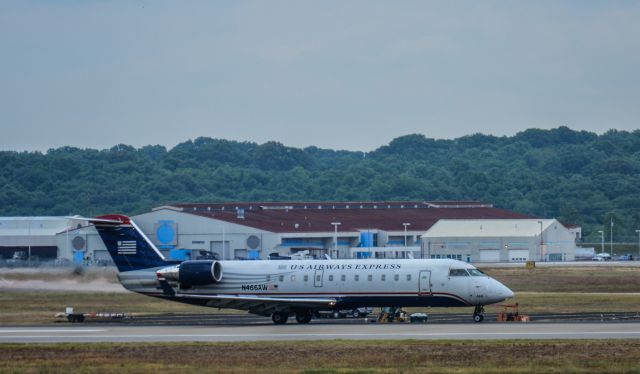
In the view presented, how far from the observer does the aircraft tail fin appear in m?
58.2

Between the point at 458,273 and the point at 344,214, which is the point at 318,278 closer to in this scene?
the point at 458,273

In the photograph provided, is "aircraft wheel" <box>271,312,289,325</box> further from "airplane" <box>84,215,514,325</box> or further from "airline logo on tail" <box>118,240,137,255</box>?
"airline logo on tail" <box>118,240,137,255</box>

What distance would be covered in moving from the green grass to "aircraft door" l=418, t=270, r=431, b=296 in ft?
35.3

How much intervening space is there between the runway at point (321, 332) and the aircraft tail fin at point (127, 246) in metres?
4.30

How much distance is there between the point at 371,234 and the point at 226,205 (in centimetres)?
2665

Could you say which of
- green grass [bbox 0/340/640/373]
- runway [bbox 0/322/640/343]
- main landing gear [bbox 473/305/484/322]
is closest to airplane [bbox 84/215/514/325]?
main landing gear [bbox 473/305/484/322]

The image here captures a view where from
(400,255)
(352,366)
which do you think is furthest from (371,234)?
(352,366)

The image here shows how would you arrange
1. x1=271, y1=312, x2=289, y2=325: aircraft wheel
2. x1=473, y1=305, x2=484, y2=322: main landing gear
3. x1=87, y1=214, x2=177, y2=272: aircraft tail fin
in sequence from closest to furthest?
x1=473, y1=305, x2=484, y2=322: main landing gear, x1=271, y1=312, x2=289, y2=325: aircraft wheel, x1=87, y1=214, x2=177, y2=272: aircraft tail fin

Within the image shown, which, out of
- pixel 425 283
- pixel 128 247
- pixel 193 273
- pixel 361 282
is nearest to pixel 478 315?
pixel 425 283

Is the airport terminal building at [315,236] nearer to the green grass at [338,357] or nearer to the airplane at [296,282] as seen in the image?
the airplane at [296,282]

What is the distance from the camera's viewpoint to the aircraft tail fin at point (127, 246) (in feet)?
191

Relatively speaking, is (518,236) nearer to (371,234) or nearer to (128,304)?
(371,234)

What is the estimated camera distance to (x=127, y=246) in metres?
58.3

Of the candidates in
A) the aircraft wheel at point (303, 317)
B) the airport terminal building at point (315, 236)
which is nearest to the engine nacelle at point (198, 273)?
the aircraft wheel at point (303, 317)
